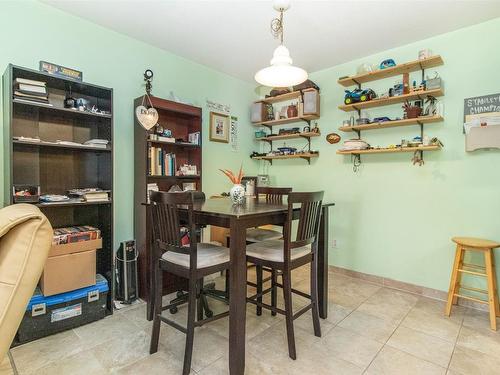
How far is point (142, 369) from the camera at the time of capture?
1654 millimetres

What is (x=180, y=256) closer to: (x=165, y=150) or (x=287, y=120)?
(x=165, y=150)

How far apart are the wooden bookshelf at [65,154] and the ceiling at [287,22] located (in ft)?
2.34

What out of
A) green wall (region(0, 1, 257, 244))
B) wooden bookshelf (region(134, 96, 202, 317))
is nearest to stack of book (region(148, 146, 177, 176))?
wooden bookshelf (region(134, 96, 202, 317))

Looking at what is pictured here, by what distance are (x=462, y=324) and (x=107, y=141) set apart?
3187mm

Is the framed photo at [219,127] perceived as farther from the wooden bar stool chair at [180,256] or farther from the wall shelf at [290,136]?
the wooden bar stool chair at [180,256]

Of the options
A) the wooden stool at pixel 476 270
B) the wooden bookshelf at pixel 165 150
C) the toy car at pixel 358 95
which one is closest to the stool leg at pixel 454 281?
the wooden stool at pixel 476 270

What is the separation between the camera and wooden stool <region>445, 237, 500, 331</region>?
7.18 ft

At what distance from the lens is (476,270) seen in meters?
2.50

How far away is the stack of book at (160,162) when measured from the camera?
2707mm

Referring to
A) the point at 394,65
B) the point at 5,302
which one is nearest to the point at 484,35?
the point at 394,65

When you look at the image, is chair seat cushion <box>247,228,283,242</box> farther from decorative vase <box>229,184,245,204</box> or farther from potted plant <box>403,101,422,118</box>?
potted plant <box>403,101,422,118</box>

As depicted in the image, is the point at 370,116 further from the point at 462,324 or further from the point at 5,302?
the point at 5,302

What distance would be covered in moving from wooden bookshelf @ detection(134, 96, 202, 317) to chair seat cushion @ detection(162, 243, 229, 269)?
1.86 ft

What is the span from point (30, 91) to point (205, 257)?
1.71 metres
